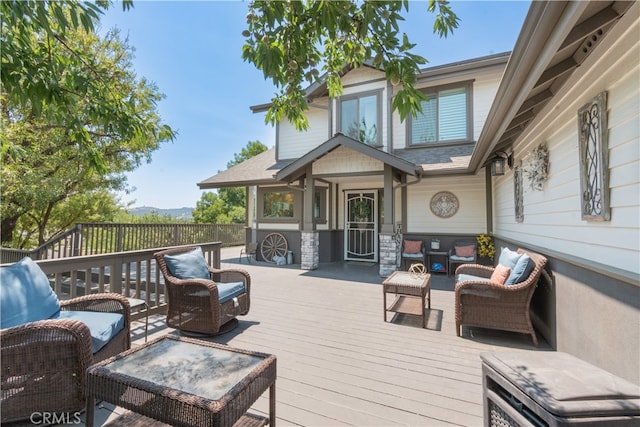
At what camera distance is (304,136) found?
9820 millimetres

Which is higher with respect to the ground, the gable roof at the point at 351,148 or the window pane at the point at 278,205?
the gable roof at the point at 351,148

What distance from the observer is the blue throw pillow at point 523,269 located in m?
3.32

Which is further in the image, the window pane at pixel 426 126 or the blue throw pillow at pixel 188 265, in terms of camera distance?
the window pane at pixel 426 126

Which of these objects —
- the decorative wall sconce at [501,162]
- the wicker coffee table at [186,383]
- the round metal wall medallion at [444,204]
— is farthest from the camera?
the round metal wall medallion at [444,204]

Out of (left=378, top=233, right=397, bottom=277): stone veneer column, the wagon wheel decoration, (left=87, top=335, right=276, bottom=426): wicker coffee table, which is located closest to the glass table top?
(left=87, top=335, right=276, bottom=426): wicker coffee table

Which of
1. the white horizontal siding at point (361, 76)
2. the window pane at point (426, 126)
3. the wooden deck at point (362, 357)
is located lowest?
the wooden deck at point (362, 357)

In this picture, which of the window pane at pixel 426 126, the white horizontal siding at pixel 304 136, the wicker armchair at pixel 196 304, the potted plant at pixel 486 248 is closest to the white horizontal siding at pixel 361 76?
the white horizontal siding at pixel 304 136

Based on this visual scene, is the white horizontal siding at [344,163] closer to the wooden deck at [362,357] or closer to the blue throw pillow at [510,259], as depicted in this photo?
the wooden deck at [362,357]

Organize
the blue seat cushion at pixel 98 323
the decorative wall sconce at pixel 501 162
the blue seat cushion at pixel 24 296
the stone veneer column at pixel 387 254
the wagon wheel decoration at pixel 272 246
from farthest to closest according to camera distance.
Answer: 1. the wagon wheel decoration at pixel 272 246
2. the stone veneer column at pixel 387 254
3. the decorative wall sconce at pixel 501 162
4. the blue seat cushion at pixel 98 323
5. the blue seat cushion at pixel 24 296

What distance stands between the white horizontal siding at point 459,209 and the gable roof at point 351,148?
120 centimetres

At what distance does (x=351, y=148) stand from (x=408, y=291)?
13.9ft

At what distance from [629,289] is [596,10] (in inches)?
73.0

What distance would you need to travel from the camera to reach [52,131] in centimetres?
852

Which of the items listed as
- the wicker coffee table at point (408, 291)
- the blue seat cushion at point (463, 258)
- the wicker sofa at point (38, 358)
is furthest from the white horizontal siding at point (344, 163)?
the wicker sofa at point (38, 358)
